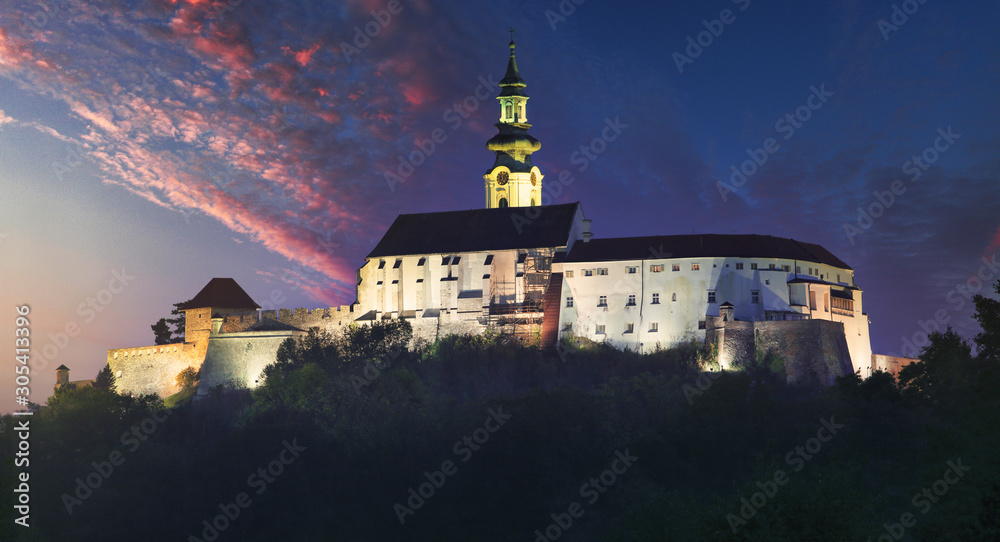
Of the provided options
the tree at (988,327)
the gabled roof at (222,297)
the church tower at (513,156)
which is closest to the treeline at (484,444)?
the tree at (988,327)

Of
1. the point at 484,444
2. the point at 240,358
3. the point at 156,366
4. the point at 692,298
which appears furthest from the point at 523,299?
the point at 156,366

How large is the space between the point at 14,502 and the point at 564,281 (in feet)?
137

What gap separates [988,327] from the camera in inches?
2571

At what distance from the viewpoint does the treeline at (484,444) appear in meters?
68.2

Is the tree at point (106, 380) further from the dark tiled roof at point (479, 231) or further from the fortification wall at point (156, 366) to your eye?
the dark tiled roof at point (479, 231)

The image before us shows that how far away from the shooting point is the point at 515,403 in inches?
3123

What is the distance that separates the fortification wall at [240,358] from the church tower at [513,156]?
→ 24.0m

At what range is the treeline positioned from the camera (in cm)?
6825

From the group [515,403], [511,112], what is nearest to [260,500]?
[515,403]

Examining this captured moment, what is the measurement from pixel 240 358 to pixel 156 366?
7.27 m

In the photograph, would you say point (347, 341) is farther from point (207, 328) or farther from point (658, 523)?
point (658, 523)

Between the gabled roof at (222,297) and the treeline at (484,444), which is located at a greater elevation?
the gabled roof at (222,297)

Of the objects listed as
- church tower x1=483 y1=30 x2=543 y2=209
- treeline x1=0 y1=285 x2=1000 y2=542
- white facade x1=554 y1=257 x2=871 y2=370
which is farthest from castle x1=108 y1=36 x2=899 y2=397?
church tower x1=483 y1=30 x2=543 y2=209

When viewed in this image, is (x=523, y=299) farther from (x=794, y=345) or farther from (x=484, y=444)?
(x=794, y=345)
